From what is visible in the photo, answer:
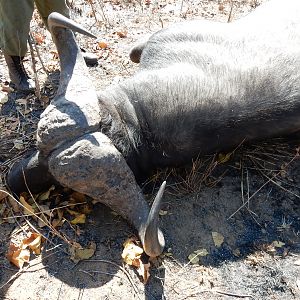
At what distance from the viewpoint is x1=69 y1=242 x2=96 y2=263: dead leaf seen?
3320 mm

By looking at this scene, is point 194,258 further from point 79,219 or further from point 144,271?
point 79,219

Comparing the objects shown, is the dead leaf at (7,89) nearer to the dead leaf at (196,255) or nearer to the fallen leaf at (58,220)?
the fallen leaf at (58,220)

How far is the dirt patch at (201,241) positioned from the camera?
10.5 feet

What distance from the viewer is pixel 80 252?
334cm

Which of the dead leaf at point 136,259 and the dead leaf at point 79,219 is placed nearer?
the dead leaf at point 136,259

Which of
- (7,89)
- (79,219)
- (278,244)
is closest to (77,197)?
(79,219)

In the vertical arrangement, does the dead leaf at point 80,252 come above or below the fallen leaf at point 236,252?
above

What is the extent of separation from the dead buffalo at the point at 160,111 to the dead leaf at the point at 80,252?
1.03ft

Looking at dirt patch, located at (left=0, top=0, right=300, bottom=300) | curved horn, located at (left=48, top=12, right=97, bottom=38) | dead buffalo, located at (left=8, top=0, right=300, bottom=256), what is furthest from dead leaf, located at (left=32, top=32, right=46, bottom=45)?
curved horn, located at (left=48, top=12, right=97, bottom=38)

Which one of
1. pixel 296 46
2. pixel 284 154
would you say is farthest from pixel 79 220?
pixel 296 46

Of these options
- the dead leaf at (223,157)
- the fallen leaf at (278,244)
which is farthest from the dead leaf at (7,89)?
the fallen leaf at (278,244)

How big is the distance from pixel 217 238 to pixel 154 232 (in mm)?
730

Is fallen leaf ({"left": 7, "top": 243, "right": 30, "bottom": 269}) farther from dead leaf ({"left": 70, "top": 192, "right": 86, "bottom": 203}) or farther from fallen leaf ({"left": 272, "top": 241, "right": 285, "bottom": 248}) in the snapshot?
fallen leaf ({"left": 272, "top": 241, "right": 285, "bottom": 248})

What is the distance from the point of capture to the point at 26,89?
15.3 feet
